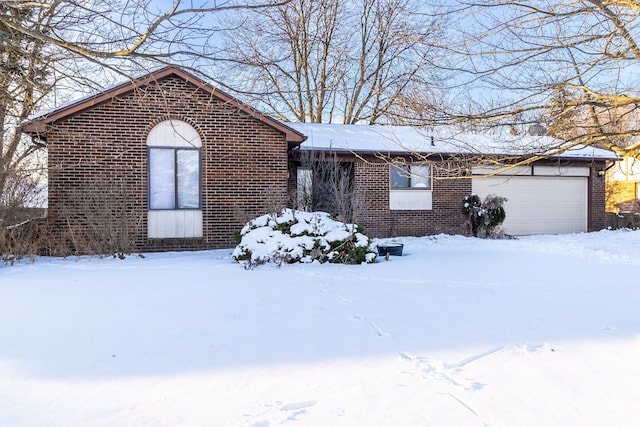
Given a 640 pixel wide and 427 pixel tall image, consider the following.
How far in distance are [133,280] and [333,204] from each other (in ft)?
19.6

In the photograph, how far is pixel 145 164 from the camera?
10.7m

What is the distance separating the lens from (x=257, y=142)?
11391mm

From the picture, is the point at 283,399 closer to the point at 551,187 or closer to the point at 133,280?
the point at 133,280

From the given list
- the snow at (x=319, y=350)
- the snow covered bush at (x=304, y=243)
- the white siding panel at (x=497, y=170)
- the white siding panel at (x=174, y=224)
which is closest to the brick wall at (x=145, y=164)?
the white siding panel at (x=174, y=224)

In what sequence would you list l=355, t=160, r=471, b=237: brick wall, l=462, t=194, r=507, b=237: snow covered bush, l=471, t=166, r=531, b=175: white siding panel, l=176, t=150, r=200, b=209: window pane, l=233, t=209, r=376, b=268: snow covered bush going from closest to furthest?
1. l=471, t=166, r=531, b=175: white siding panel
2. l=233, t=209, r=376, b=268: snow covered bush
3. l=176, t=150, r=200, b=209: window pane
4. l=462, t=194, r=507, b=237: snow covered bush
5. l=355, t=160, r=471, b=237: brick wall

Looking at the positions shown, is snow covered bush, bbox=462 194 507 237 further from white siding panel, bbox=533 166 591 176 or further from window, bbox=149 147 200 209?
window, bbox=149 147 200 209

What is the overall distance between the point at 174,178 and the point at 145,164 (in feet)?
2.40

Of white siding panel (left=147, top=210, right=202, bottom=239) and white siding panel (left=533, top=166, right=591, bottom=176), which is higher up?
white siding panel (left=533, top=166, right=591, bottom=176)

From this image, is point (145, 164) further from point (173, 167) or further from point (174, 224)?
point (174, 224)

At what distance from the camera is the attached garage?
1546 centimetres

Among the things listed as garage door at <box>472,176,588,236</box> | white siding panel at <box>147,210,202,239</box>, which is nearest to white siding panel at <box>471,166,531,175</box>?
garage door at <box>472,176,588,236</box>

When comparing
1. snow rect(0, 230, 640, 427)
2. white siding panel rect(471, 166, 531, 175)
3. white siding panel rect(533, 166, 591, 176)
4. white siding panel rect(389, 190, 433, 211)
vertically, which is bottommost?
snow rect(0, 230, 640, 427)

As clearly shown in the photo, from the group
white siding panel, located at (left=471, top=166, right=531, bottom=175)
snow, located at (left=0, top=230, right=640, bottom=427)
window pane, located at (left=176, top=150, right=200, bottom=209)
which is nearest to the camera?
snow, located at (left=0, top=230, right=640, bottom=427)

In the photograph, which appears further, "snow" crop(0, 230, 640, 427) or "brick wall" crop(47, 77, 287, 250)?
"brick wall" crop(47, 77, 287, 250)
